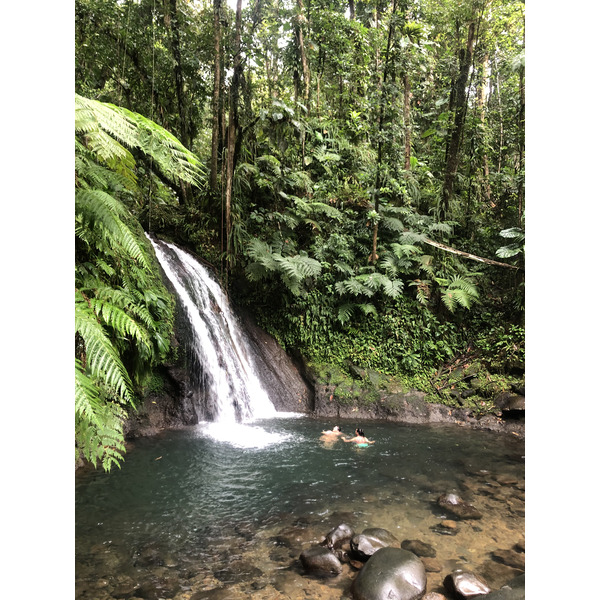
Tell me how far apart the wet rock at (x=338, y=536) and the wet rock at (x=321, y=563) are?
0.58ft

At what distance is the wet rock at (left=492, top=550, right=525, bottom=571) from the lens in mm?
2964

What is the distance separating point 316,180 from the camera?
8844mm

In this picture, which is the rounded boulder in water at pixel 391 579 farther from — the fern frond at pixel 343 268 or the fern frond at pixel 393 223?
the fern frond at pixel 393 223

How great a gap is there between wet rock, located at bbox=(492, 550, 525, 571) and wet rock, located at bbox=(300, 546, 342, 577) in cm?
128

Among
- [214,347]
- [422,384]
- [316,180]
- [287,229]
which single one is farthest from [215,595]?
[316,180]

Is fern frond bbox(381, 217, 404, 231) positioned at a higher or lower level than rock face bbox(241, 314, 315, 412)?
higher

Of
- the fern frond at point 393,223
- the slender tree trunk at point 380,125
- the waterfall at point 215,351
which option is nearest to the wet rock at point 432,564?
the waterfall at point 215,351

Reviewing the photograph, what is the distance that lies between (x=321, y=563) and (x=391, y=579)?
0.54m

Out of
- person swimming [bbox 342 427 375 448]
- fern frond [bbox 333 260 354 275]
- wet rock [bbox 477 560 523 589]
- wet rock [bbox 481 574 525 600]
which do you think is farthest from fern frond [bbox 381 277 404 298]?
wet rock [bbox 481 574 525 600]

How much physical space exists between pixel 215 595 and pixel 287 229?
6.60 m

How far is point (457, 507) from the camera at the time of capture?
383cm

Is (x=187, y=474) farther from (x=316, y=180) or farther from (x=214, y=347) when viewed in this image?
(x=316, y=180)

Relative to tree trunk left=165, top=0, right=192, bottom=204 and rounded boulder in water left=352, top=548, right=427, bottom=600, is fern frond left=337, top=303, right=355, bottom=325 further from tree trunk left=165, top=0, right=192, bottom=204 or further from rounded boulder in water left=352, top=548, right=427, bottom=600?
rounded boulder in water left=352, top=548, right=427, bottom=600

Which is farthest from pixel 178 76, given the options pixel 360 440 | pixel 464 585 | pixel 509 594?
pixel 509 594
